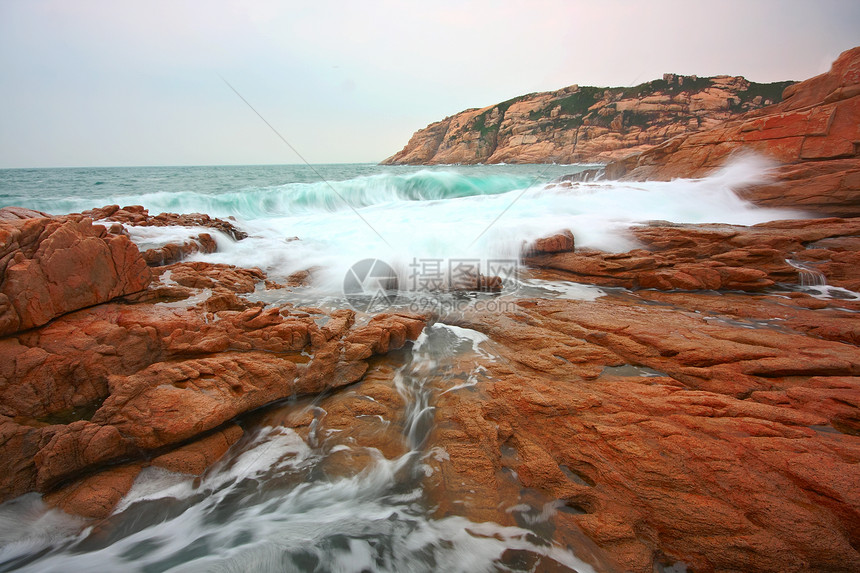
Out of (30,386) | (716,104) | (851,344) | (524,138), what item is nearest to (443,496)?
(30,386)

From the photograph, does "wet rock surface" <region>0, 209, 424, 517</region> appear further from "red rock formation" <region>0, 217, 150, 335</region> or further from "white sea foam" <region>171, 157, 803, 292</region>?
"white sea foam" <region>171, 157, 803, 292</region>

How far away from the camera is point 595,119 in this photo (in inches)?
1913

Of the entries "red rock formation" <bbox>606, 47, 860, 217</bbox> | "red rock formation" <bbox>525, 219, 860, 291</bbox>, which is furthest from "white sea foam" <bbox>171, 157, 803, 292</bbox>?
"red rock formation" <bbox>525, 219, 860, 291</bbox>

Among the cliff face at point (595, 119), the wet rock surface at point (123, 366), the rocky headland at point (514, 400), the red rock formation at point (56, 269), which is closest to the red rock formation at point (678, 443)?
the rocky headland at point (514, 400)

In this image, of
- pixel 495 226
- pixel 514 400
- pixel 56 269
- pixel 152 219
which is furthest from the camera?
pixel 495 226

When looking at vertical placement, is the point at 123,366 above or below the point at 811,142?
below

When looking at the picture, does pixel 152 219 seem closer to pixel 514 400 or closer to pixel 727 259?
pixel 514 400

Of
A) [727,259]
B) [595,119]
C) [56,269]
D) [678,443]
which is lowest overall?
[678,443]

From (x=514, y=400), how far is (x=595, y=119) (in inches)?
2245

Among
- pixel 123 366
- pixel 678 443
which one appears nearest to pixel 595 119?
pixel 678 443

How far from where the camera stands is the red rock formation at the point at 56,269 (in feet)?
11.2

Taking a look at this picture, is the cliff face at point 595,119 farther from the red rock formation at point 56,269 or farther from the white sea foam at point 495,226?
the red rock formation at point 56,269

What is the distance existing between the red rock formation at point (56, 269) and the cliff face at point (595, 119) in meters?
42.8

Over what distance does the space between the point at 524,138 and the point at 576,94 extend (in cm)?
1119
